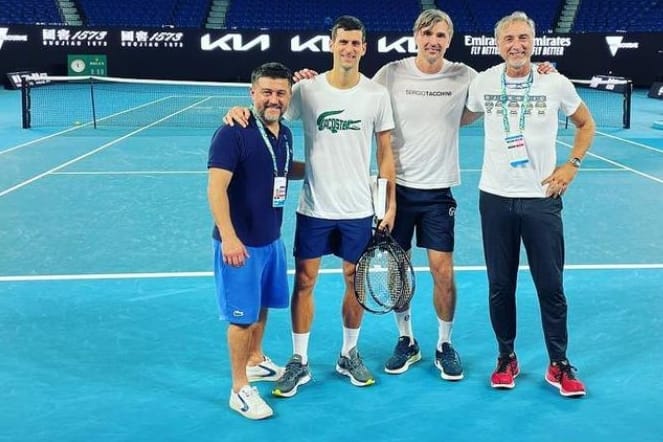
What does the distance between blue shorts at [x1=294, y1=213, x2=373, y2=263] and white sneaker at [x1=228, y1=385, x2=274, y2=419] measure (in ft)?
2.67

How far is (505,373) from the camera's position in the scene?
4363 mm

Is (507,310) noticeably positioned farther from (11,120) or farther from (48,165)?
(11,120)

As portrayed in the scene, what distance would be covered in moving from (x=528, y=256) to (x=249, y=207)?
1.60 metres

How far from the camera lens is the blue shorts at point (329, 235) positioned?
4.32m

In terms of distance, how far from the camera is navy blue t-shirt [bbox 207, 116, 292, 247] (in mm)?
3832

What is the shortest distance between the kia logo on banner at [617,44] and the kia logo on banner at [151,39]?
14.5m

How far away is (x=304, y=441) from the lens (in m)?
3.71

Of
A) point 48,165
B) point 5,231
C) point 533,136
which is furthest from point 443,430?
point 48,165

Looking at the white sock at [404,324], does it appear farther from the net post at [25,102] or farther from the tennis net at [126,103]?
the net post at [25,102]

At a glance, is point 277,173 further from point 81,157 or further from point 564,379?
point 81,157

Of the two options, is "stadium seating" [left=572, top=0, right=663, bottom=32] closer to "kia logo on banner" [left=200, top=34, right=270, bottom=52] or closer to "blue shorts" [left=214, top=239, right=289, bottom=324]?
"kia logo on banner" [left=200, top=34, right=270, bottom=52]

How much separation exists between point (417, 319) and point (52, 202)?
17.3 ft


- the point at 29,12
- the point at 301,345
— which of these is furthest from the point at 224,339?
the point at 29,12

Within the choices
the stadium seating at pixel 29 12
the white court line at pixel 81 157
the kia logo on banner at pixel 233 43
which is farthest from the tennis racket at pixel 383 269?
the stadium seating at pixel 29 12
